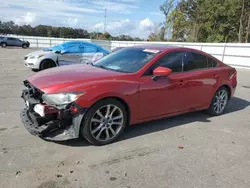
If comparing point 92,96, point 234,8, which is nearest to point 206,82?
point 92,96

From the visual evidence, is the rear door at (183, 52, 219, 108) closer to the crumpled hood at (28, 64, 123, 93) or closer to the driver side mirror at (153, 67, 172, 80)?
the driver side mirror at (153, 67, 172, 80)

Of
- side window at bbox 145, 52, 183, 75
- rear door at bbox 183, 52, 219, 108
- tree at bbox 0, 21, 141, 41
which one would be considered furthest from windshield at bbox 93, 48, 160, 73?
tree at bbox 0, 21, 141, 41

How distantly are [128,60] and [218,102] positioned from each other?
248cm

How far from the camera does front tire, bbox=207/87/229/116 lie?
17.2 feet

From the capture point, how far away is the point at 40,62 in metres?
9.69

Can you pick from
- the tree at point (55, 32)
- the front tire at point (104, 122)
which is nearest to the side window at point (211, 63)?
the front tire at point (104, 122)

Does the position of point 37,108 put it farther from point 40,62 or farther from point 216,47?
point 216,47

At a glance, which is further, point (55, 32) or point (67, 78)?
point (55, 32)

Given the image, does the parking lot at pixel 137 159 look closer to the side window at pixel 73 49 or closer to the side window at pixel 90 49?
the side window at pixel 73 49

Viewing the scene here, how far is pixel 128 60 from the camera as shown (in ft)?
13.9

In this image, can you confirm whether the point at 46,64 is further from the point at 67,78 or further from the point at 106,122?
the point at 106,122

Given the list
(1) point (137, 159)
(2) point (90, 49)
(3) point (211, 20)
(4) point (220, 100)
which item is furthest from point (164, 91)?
(3) point (211, 20)

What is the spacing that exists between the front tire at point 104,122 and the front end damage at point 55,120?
14 centimetres

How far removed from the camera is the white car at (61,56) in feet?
32.0
